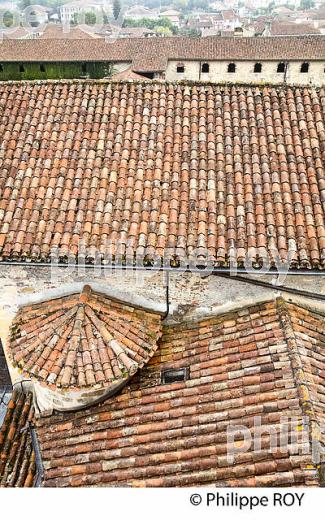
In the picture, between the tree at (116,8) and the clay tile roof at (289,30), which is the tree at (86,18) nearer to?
the tree at (116,8)

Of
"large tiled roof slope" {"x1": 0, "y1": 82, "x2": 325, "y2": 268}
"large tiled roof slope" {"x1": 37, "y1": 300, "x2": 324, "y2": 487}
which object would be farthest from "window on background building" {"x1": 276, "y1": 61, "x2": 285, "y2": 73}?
"large tiled roof slope" {"x1": 37, "y1": 300, "x2": 324, "y2": 487}

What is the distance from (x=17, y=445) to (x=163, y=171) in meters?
6.52

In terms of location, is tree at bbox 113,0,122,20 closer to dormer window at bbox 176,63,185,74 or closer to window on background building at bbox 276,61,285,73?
dormer window at bbox 176,63,185,74

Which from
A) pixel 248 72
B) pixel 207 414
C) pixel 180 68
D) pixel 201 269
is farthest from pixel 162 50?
pixel 207 414

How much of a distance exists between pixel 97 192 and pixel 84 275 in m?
1.62

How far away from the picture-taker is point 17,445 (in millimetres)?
9633

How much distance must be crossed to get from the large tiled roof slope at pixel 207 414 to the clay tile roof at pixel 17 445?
1518 millimetres

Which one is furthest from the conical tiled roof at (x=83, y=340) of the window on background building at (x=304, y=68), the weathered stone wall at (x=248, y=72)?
the window on background building at (x=304, y=68)

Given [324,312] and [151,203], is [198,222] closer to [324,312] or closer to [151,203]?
[151,203]

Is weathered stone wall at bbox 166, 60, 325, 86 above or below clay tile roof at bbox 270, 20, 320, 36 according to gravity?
below

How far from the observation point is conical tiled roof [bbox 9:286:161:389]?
7328mm

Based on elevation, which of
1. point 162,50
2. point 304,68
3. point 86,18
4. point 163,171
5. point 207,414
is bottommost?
point 207,414

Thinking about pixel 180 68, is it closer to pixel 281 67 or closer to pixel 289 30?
pixel 281 67

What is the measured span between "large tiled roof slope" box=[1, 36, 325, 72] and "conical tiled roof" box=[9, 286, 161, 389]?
34387mm
